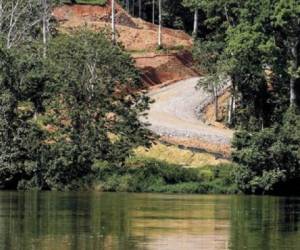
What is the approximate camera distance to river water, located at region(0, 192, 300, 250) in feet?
101

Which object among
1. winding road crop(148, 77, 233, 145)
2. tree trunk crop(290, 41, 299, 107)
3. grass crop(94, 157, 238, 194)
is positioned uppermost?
tree trunk crop(290, 41, 299, 107)

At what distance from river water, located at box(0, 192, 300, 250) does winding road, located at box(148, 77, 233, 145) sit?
17243 millimetres

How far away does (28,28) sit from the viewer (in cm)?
8494

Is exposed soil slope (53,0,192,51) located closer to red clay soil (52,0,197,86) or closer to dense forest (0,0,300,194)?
red clay soil (52,0,197,86)

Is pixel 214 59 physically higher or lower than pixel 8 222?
higher

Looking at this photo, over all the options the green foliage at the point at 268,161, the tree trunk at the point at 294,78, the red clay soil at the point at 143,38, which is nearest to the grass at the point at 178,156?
the green foliage at the point at 268,161

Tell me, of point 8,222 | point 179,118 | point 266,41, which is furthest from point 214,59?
point 8,222

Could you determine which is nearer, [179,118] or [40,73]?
[40,73]

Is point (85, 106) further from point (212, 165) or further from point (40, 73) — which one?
point (212, 165)

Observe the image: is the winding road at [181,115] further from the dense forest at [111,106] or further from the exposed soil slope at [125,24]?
the exposed soil slope at [125,24]

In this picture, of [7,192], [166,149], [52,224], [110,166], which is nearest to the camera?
[52,224]

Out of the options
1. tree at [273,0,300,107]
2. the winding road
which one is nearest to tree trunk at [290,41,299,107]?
tree at [273,0,300,107]

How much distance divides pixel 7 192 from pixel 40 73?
352 inches

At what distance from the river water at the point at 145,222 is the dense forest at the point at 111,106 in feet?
14.0
